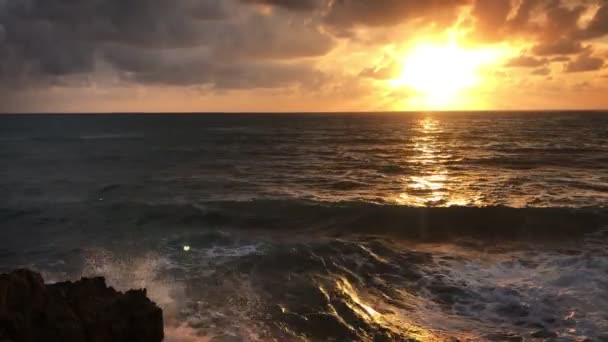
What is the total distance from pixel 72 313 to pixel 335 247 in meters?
11.3

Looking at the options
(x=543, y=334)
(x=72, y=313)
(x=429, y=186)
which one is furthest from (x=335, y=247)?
(x=429, y=186)

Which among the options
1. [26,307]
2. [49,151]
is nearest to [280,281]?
[26,307]

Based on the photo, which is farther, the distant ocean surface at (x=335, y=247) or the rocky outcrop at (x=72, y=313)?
the distant ocean surface at (x=335, y=247)

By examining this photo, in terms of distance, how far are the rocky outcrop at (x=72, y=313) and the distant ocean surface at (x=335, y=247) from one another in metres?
1.88

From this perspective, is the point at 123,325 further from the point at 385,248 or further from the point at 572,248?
the point at 572,248

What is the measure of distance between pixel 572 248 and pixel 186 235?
54.1 ft

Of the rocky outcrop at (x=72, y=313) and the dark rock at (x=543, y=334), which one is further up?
the rocky outcrop at (x=72, y=313)

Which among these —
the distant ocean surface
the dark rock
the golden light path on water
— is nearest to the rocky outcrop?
the distant ocean surface

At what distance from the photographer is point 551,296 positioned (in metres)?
12.6

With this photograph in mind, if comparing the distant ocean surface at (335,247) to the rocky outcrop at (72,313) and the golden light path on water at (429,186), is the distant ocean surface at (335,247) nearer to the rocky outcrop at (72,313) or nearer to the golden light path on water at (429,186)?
the golden light path on water at (429,186)

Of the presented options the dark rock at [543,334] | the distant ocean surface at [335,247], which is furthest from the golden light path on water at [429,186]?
the dark rock at [543,334]

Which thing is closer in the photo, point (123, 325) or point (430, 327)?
point (123, 325)

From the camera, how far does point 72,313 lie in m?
7.79

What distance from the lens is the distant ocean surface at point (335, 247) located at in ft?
36.7
